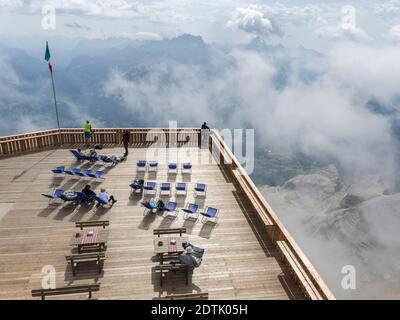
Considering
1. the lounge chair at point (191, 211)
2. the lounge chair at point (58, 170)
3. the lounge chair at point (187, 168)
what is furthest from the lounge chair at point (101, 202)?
the lounge chair at point (187, 168)

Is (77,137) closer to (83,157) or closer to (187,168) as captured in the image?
(83,157)

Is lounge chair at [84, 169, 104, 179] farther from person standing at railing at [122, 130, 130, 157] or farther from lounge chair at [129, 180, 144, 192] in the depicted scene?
person standing at railing at [122, 130, 130, 157]

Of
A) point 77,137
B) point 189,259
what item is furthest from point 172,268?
point 77,137

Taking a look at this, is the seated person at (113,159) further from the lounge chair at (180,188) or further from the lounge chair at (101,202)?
the lounge chair at (180,188)

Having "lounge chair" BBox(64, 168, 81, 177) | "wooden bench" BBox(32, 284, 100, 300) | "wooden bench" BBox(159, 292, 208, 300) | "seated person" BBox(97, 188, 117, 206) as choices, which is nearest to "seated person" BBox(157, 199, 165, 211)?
"seated person" BBox(97, 188, 117, 206)

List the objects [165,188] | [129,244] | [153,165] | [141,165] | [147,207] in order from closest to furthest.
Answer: [129,244] < [147,207] < [165,188] < [141,165] < [153,165]

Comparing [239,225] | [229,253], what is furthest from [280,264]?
[239,225]
